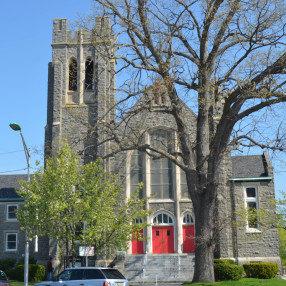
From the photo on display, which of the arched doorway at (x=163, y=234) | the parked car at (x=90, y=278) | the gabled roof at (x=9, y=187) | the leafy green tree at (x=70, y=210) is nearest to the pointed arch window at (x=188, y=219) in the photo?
the arched doorway at (x=163, y=234)

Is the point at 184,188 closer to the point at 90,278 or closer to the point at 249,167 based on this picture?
the point at 249,167

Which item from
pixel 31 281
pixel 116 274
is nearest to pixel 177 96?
pixel 116 274

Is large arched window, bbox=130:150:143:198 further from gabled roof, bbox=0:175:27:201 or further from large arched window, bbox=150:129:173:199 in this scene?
gabled roof, bbox=0:175:27:201

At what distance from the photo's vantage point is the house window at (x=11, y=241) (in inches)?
1453

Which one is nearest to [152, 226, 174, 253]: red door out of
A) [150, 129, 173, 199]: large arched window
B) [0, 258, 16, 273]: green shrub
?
[150, 129, 173, 199]: large arched window

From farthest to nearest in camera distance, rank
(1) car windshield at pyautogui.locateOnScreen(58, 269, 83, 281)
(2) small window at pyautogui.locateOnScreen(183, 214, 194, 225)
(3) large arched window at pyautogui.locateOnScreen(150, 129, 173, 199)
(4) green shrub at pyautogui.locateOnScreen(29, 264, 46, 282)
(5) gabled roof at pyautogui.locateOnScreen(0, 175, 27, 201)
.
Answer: (5) gabled roof at pyautogui.locateOnScreen(0, 175, 27, 201) < (3) large arched window at pyautogui.locateOnScreen(150, 129, 173, 199) < (2) small window at pyautogui.locateOnScreen(183, 214, 194, 225) < (4) green shrub at pyautogui.locateOnScreen(29, 264, 46, 282) < (1) car windshield at pyautogui.locateOnScreen(58, 269, 83, 281)

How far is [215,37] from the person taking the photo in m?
19.2

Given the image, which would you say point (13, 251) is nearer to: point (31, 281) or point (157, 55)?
point (31, 281)

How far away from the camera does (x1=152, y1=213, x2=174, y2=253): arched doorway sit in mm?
31938

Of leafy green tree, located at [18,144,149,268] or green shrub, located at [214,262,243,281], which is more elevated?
leafy green tree, located at [18,144,149,268]

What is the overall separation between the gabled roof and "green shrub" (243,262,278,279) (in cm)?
1946

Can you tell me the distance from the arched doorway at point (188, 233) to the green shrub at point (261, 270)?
4.16 m

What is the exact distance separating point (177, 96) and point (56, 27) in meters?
20.0

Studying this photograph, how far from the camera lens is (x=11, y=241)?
A: 122 feet
